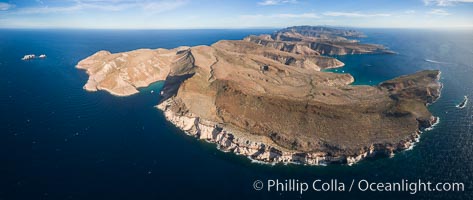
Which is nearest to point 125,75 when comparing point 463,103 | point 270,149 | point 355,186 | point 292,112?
point 292,112

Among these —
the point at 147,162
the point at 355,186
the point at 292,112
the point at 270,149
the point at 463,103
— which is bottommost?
the point at 355,186

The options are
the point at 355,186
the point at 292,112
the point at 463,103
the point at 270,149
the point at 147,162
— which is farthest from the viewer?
the point at 463,103

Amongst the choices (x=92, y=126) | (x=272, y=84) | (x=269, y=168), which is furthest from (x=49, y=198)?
(x=272, y=84)

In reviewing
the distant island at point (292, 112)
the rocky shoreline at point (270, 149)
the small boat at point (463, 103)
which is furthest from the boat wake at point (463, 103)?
the rocky shoreline at point (270, 149)

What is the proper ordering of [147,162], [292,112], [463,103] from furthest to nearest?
[463,103] < [292,112] < [147,162]

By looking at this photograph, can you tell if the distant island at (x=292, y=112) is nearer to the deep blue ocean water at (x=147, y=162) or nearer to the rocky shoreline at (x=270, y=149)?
the rocky shoreline at (x=270, y=149)

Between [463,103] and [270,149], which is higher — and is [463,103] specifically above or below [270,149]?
above

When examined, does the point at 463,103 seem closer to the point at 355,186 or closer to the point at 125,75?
the point at 355,186

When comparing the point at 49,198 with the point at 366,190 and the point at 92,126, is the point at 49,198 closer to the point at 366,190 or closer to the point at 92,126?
the point at 92,126

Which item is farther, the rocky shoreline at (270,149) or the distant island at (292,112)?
the distant island at (292,112)

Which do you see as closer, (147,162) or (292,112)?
(147,162)
